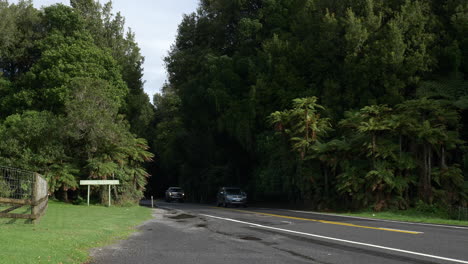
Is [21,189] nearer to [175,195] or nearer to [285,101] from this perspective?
[285,101]

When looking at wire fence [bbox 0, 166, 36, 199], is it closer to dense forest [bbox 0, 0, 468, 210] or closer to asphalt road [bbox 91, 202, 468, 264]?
asphalt road [bbox 91, 202, 468, 264]

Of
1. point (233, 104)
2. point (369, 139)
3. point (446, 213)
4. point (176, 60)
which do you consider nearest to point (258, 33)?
point (233, 104)

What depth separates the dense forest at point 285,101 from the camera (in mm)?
24812

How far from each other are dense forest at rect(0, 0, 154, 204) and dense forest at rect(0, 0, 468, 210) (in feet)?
0.37

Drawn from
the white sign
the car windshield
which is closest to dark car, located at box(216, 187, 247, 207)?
the car windshield

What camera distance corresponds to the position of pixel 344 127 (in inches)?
1112

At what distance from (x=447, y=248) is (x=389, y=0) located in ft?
81.1

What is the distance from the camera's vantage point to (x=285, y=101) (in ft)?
108

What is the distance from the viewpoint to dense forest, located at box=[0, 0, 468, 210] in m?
24.8

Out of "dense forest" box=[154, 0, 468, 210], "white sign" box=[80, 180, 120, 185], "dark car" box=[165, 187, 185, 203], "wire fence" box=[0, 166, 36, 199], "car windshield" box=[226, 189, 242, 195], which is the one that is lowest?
"dark car" box=[165, 187, 185, 203]

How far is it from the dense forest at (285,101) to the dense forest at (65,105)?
0.37 ft

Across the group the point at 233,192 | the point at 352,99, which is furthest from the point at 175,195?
the point at 352,99

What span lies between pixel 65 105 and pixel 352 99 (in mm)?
21565

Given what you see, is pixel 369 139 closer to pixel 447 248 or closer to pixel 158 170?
pixel 447 248
